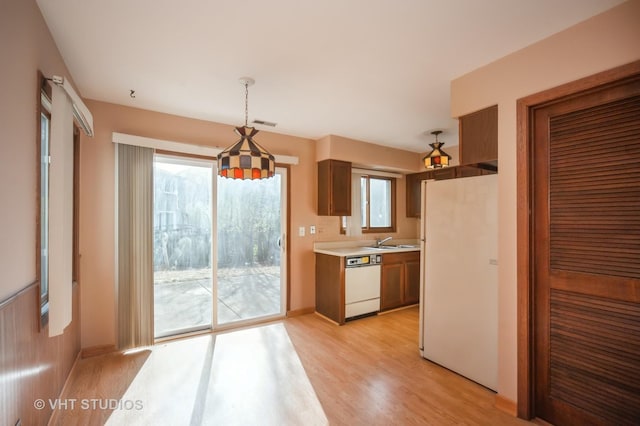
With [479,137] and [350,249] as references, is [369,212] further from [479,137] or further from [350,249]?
[479,137]

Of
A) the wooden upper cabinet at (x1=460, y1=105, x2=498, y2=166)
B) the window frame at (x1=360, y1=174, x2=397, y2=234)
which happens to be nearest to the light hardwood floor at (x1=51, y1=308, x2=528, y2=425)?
the wooden upper cabinet at (x1=460, y1=105, x2=498, y2=166)

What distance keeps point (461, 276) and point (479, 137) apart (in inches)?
48.4

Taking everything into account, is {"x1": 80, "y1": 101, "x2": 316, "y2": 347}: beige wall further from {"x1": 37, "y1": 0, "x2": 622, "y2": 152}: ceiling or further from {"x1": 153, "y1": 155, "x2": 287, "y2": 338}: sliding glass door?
{"x1": 153, "y1": 155, "x2": 287, "y2": 338}: sliding glass door

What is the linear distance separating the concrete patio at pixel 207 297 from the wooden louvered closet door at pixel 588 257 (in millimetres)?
3118

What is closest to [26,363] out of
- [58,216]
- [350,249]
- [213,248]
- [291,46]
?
[58,216]

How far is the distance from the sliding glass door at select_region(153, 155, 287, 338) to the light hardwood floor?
1.48 ft

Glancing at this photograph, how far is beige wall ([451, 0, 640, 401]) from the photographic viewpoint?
1738 millimetres

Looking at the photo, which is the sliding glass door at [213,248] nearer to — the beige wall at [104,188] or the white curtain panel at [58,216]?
the beige wall at [104,188]

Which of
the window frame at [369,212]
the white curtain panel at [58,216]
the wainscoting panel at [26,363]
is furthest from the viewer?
the window frame at [369,212]

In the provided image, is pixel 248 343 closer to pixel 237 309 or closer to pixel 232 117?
pixel 237 309

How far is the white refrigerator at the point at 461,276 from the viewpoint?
243cm

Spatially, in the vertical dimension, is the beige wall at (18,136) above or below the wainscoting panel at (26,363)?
above

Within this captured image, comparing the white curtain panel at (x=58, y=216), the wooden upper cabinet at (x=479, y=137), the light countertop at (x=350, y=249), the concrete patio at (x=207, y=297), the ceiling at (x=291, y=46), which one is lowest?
the concrete patio at (x=207, y=297)

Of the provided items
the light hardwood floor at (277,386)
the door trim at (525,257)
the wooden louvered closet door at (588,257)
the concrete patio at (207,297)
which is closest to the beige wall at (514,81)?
the door trim at (525,257)
